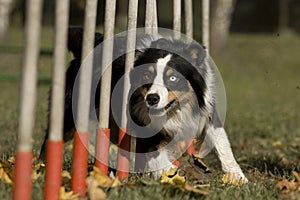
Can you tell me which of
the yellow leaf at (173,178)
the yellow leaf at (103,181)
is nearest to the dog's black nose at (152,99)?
the yellow leaf at (173,178)

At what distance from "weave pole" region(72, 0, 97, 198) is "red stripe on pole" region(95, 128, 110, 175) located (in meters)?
0.37

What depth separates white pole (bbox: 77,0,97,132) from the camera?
12.0ft

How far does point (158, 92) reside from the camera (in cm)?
491

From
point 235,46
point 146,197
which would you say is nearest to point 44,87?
point 146,197

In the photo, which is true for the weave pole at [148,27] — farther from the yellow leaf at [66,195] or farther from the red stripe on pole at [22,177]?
the red stripe on pole at [22,177]

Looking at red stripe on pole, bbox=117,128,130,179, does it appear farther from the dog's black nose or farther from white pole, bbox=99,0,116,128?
white pole, bbox=99,0,116,128

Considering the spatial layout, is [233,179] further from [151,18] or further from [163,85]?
[151,18]

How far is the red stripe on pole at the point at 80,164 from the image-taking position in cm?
366

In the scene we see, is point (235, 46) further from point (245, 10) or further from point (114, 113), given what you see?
point (114, 113)

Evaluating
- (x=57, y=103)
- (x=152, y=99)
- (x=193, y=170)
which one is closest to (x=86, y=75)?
(x=57, y=103)

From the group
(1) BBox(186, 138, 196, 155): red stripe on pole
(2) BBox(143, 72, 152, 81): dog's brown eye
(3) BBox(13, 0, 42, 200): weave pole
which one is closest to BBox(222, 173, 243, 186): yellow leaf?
(1) BBox(186, 138, 196, 155): red stripe on pole

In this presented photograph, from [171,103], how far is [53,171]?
→ 6.60 feet

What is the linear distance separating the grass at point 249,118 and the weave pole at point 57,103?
0.68 feet

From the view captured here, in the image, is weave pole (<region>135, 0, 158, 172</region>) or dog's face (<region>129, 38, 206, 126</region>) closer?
dog's face (<region>129, 38, 206, 126</region>)
